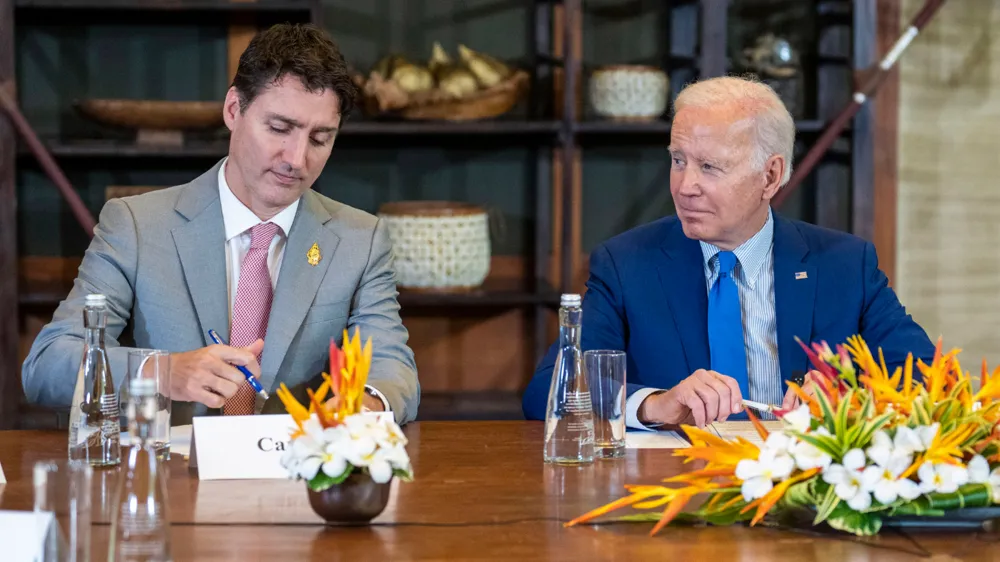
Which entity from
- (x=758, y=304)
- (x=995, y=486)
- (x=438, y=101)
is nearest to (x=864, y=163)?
(x=438, y=101)

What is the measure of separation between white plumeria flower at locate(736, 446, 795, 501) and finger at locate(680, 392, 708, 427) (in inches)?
20.3

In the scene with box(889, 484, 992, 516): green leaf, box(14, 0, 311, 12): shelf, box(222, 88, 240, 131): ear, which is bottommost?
box(889, 484, 992, 516): green leaf

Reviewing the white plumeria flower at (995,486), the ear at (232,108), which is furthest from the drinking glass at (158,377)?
the white plumeria flower at (995,486)

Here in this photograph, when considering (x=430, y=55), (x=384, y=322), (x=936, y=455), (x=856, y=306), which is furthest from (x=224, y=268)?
(x=430, y=55)

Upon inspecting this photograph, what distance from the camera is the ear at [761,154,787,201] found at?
2510mm

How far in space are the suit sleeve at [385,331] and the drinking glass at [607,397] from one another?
42cm

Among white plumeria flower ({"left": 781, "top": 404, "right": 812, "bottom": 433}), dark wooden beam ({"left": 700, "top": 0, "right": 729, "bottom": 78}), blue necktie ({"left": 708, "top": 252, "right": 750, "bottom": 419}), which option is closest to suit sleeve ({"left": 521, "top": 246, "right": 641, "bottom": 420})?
blue necktie ({"left": 708, "top": 252, "right": 750, "bottom": 419})

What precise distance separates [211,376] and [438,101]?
1979mm

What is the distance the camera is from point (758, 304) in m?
2.48

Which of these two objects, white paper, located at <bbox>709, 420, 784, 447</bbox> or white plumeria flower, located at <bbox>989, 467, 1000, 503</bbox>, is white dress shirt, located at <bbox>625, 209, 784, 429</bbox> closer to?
white paper, located at <bbox>709, 420, 784, 447</bbox>

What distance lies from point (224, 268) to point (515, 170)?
1.86 m

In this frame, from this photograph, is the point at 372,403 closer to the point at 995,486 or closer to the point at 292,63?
the point at 292,63

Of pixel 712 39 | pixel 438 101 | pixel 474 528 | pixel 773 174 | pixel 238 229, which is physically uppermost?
pixel 712 39

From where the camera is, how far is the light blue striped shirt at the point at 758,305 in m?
2.44
